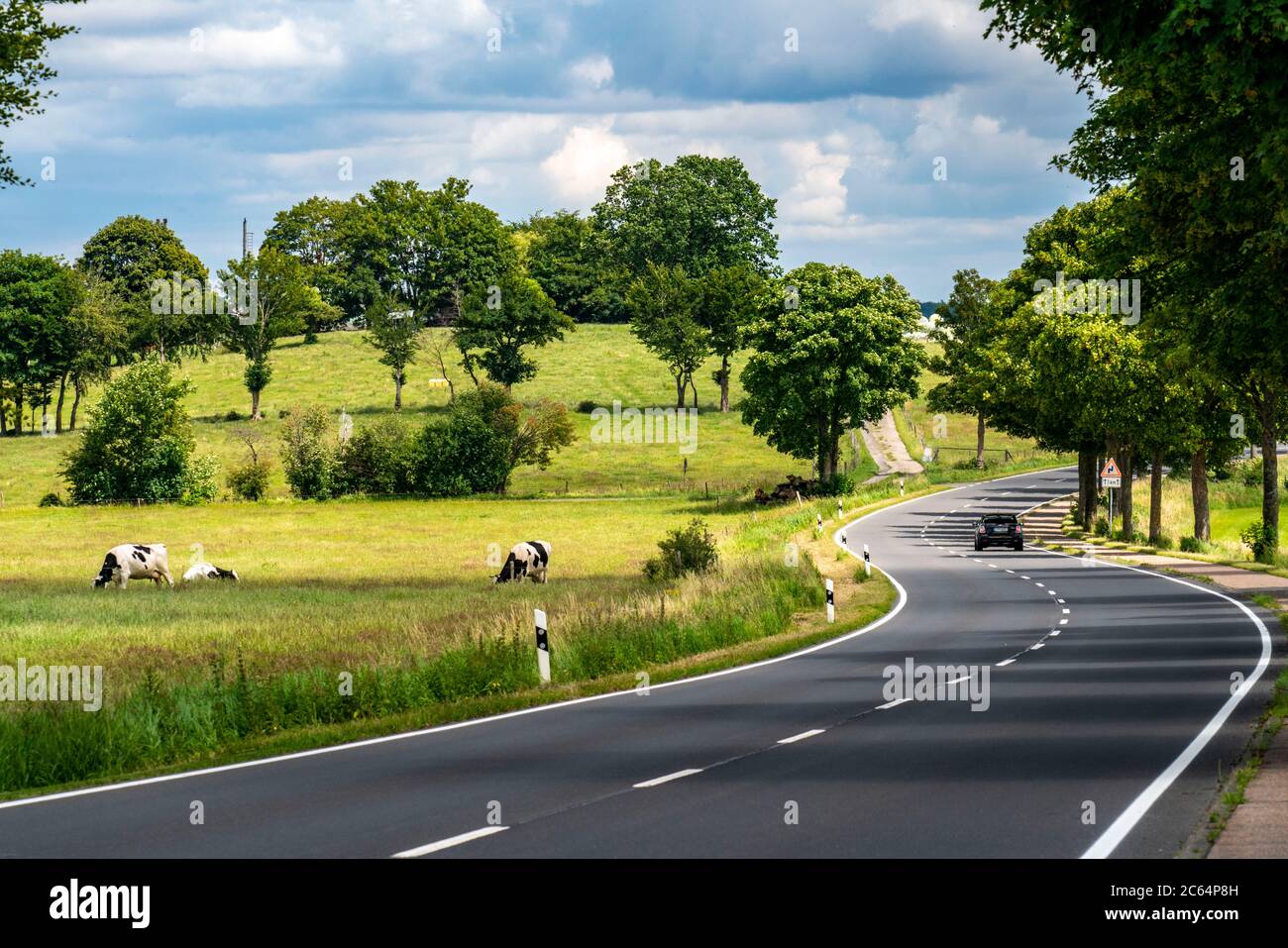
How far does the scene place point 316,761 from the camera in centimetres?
1457

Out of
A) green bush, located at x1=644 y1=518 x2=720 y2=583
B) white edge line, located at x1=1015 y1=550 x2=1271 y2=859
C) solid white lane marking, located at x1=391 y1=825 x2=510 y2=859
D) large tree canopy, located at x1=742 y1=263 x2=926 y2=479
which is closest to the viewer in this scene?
solid white lane marking, located at x1=391 y1=825 x2=510 y2=859

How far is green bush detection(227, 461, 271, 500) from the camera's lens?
83938mm

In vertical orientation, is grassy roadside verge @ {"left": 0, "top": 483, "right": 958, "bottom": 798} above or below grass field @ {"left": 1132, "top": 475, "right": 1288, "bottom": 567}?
above

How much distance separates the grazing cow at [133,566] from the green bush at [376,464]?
42.8 meters

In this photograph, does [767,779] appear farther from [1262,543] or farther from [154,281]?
[154,281]

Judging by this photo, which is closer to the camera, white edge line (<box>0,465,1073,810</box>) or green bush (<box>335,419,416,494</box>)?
white edge line (<box>0,465,1073,810</box>)

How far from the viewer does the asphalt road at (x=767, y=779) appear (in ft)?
33.7

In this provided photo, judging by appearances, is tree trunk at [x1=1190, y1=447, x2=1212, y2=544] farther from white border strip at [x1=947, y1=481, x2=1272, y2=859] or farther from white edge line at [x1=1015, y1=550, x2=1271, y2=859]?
white edge line at [x1=1015, y1=550, x2=1271, y2=859]

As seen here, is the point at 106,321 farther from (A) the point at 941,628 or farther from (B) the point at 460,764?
(B) the point at 460,764

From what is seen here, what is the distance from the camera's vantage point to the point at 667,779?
12961 millimetres

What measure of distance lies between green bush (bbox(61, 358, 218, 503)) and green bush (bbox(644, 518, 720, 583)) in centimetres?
4741

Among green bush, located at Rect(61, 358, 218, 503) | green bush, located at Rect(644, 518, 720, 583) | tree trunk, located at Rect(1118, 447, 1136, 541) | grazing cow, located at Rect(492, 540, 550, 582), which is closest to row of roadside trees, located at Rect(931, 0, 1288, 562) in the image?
tree trunk, located at Rect(1118, 447, 1136, 541)

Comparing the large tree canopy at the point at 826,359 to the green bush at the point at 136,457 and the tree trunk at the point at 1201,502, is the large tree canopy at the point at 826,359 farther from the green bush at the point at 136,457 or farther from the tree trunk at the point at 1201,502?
the green bush at the point at 136,457
